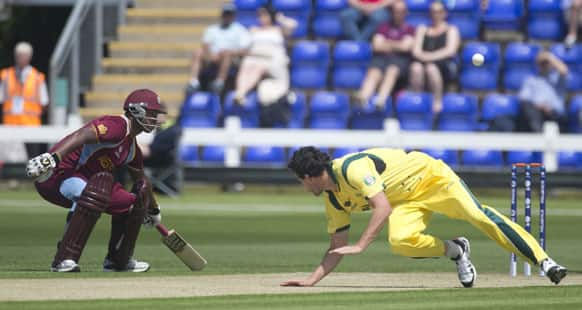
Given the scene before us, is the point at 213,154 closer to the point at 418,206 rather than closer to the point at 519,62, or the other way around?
the point at 519,62

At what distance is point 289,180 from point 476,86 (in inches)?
158

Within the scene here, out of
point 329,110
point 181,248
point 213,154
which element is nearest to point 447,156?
point 329,110

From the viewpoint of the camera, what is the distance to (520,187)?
25.0m

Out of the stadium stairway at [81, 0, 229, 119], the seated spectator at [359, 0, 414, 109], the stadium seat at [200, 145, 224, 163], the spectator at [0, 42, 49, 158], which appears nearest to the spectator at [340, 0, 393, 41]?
the seated spectator at [359, 0, 414, 109]

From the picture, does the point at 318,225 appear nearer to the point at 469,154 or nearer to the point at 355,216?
the point at 355,216

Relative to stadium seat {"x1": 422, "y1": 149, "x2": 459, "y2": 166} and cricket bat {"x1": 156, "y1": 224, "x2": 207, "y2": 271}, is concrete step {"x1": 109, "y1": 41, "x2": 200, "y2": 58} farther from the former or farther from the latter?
cricket bat {"x1": 156, "y1": 224, "x2": 207, "y2": 271}

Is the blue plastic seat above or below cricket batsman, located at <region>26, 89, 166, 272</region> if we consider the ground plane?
below

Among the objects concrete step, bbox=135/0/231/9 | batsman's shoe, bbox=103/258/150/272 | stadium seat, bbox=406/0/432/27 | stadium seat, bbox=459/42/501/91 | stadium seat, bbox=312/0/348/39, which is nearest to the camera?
batsman's shoe, bbox=103/258/150/272

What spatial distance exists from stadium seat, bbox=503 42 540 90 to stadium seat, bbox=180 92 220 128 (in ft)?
17.3

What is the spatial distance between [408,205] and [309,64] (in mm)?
15506

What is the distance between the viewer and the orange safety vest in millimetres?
26766

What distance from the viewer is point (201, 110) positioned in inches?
1059

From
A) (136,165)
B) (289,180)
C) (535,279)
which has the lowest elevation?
(289,180)

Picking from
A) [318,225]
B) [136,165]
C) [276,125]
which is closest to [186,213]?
[318,225]
